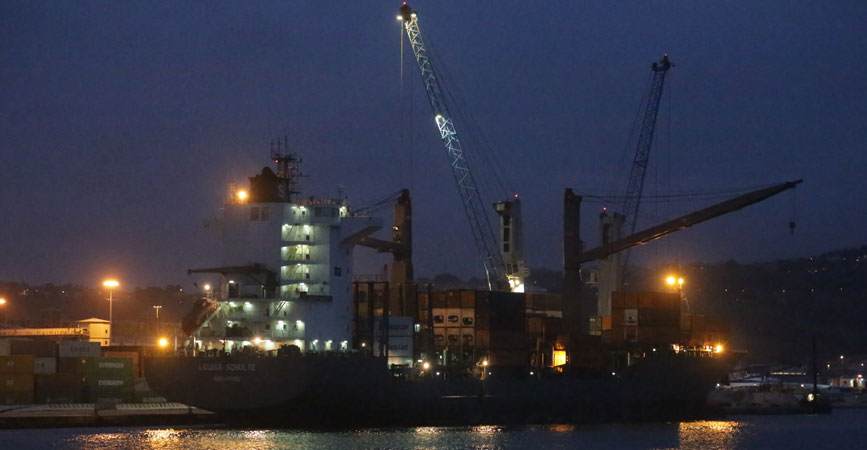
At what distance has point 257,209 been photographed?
47.2 m

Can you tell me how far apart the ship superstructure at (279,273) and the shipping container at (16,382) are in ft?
51.3

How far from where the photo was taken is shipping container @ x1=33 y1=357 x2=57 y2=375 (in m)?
57.9

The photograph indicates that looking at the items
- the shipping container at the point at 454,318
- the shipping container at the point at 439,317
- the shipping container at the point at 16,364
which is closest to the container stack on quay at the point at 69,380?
the shipping container at the point at 16,364

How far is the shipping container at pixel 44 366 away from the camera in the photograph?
57938mm

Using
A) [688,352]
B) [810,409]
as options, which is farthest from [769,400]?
[688,352]

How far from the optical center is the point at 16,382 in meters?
57.2

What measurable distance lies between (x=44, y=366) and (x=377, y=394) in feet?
71.3

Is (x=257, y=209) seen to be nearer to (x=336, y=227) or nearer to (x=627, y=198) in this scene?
Result: (x=336, y=227)

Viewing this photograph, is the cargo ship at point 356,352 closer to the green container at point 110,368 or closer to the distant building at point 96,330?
the green container at point 110,368

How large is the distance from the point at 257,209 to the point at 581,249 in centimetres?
2747

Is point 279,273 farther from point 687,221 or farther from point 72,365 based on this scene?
point 687,221

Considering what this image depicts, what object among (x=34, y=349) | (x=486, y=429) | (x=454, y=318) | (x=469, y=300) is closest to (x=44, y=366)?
(x=34, y=349)

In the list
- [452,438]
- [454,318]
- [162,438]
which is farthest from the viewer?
[454,318]

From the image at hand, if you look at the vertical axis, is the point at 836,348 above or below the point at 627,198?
below
